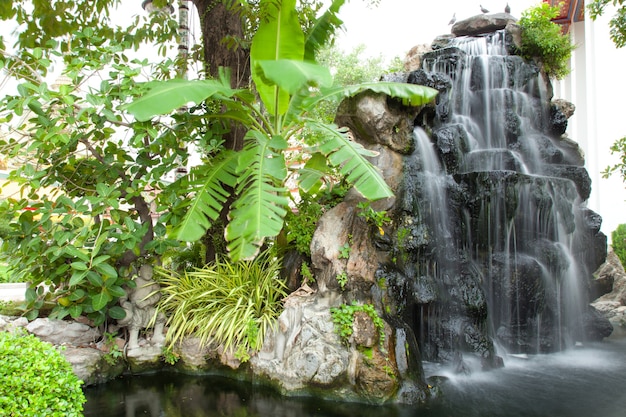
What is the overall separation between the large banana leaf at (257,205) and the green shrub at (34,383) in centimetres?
138

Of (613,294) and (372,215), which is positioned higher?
(372,215)

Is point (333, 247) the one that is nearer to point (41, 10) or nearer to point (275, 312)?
point (275, 312)

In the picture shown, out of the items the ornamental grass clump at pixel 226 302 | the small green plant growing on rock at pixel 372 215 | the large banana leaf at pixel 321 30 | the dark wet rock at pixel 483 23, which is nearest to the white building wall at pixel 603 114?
the dark wet rock at pixel 483 23

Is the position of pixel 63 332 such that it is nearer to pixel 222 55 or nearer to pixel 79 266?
pixel 79 266

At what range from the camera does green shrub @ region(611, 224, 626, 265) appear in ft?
32.7

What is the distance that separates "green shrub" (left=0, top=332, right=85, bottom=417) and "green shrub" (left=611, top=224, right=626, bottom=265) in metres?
11.3

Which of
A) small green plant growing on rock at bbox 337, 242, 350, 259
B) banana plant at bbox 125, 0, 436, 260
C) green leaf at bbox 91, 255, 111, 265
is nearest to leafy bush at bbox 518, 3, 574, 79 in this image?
banana plant at bbox 125, 0, 436, 260

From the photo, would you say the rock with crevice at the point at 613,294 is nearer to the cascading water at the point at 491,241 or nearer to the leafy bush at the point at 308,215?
the cascading water at the point at 491,241

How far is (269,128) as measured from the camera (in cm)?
503

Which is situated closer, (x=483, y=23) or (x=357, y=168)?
(x=357, y=168)

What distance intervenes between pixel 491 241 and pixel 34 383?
5.81 meters

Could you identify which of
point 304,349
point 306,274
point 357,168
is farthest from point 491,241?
point 304,349

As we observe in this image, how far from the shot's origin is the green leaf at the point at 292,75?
3113mm

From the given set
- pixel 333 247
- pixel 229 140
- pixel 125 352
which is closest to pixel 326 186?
pixel 333 247
